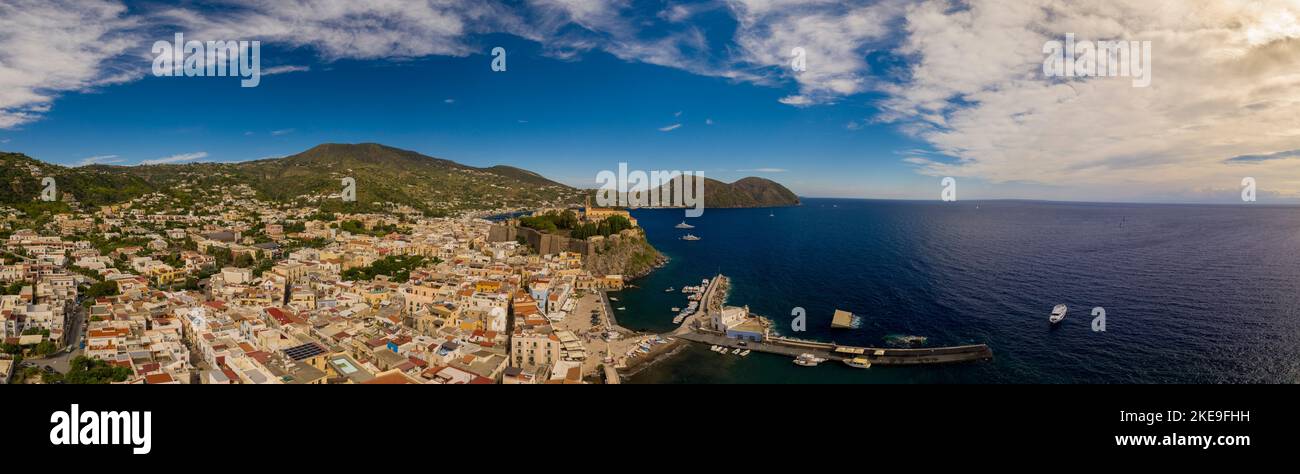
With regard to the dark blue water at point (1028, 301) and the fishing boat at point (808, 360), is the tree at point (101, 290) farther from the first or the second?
the fishing boat at point (808, 360)

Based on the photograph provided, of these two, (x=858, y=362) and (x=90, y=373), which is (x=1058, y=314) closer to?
(x=858, y=362)

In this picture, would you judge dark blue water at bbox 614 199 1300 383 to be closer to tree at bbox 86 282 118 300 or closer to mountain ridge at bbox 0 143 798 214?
tree at bbox 86 282 118 300

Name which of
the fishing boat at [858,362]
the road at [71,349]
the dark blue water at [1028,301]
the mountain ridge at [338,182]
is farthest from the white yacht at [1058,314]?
the mountain ridge at [338,182]

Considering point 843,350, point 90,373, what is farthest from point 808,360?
point 90,373

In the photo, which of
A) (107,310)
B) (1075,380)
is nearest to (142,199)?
(107,310)
